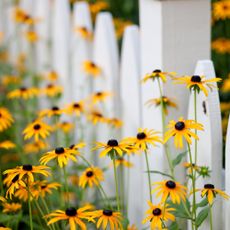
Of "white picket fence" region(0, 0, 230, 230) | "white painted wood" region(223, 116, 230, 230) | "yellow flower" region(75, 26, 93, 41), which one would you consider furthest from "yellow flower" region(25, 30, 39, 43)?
"white painted wood" region(223, 116, 230, 230)

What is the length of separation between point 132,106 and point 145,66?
228mm

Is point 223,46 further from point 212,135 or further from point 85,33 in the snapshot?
point 212,135

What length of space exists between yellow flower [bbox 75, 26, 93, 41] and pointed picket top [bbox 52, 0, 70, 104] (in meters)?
0.21

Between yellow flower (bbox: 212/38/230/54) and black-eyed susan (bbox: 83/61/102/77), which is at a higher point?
yellow flower (bbox: 212/38/230/54)

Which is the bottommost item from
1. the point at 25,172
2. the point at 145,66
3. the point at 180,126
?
the point at 25,172

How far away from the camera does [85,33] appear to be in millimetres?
2623

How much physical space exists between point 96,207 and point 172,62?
0.80 meters

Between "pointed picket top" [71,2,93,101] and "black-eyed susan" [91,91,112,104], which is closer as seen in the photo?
"black-eyed susan" [91,91,112,104]

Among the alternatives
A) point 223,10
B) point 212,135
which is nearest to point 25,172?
point 212,135

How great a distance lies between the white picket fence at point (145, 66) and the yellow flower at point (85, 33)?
0.03 metres

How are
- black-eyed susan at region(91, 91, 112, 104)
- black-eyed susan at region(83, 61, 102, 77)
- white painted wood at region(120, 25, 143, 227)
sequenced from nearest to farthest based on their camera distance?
white painted wood at region(120, 25, 143, 227) → black-eyed susan at region(91, 91, 112, 104) → black-eyed susan at region(83, 61, 102, 77)

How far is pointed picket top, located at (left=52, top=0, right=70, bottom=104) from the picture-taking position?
113 inches

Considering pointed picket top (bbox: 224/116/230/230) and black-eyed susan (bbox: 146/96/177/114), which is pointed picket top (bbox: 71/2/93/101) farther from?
pointed picket top (bbox: 224/116/230/230)

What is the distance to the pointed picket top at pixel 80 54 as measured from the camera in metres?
2.63
